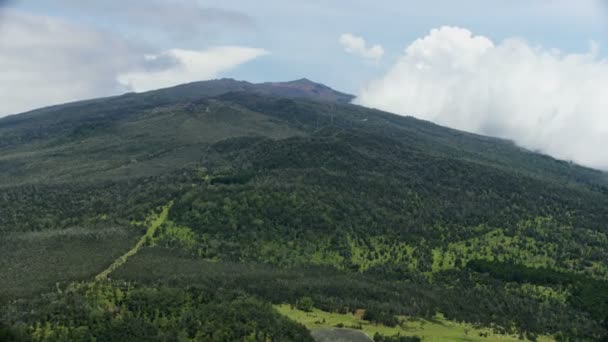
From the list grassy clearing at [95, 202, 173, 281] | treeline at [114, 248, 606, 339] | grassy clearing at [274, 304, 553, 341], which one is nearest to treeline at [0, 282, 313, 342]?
grassy clearing at [274, 304, 553, 341]

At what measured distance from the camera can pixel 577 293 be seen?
131 metres

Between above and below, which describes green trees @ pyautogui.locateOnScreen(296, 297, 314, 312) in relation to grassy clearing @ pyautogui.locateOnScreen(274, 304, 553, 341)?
above

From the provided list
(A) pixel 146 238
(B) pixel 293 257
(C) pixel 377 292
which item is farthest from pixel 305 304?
(A) pixel 146 238

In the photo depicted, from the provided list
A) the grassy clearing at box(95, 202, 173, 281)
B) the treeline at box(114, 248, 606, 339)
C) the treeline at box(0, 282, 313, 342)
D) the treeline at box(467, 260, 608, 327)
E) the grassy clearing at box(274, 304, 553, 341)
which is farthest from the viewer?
the treeline at box(467, 260, 608, 327)

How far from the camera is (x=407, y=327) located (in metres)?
100

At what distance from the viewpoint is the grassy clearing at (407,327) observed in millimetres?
95000

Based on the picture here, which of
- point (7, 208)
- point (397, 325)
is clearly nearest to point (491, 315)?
point (397, 325)

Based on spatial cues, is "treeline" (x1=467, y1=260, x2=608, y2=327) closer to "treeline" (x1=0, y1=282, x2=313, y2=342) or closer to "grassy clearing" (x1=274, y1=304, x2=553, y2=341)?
"grassy clearing" (x1=274, y1=304, x2=553, y2=341)

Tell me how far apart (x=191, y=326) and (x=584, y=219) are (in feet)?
470

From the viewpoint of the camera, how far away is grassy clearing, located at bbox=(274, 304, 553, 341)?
95000 millimetres

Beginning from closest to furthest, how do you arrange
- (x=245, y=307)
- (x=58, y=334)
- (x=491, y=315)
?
(x=58, y=334), (x=245, y=307), (x=491, y=315)

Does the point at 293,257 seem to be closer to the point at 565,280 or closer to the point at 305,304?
the point at 305,304

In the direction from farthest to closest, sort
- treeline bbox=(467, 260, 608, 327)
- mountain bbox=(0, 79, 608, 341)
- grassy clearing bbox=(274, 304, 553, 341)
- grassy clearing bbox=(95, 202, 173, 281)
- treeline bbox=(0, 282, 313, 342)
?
1. treeline bbox=(467, 260, 608, 327)
2. grassy clearing bbox=(95, 202, 173, 281)
3. grassy clearing bbox=(274, 304, 553, 341)
4. mountain bbox=(0, 79, 608, 341)
5. treeline bbox=(0, 282, 313, 342)

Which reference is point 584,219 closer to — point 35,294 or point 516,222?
point 516,222
